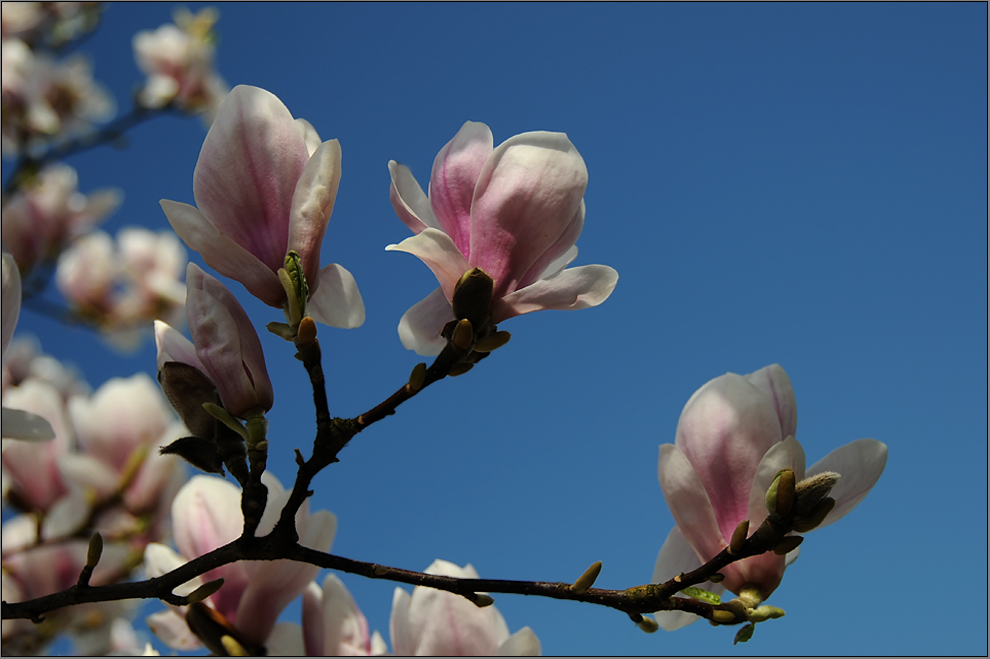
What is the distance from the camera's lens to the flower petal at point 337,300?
841mm

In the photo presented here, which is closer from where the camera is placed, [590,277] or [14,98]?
[590,277]

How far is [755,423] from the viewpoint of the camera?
884 millimetres

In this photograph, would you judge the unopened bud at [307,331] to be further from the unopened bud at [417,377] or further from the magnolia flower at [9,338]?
the magnolia flower at [9,338]

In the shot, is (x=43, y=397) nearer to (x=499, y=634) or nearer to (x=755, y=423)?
(x=499, y=634)

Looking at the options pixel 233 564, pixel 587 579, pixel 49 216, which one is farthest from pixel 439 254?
pixel 49 216

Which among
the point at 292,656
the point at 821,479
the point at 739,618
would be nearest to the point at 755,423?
the point at 821,479

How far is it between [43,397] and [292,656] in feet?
3.41

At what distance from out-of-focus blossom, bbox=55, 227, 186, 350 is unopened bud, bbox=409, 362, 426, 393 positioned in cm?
329

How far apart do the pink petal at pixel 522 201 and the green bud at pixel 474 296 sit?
0.03m

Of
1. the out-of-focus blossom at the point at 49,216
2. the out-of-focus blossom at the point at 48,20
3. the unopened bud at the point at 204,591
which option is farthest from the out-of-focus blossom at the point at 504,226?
the out-of-focus blossom at the point at 48,20

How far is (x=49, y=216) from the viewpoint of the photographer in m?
3.64

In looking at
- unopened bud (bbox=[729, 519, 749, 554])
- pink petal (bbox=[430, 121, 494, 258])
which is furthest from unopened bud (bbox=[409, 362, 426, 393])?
unopened bud (bbox=[729, 519, 749, 554])

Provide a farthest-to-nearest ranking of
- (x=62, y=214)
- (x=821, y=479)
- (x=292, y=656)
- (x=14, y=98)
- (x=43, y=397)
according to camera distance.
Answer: (x=62, y=214) → (x=14, y=98) → (x=43, y=397) → (x=292, y=656) → (x=821, y=479)

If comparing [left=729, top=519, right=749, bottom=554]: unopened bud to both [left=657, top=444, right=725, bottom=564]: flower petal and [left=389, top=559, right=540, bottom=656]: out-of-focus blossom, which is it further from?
[left=389, top=559, right=540, bottom=656]: out-of-focus blossom
